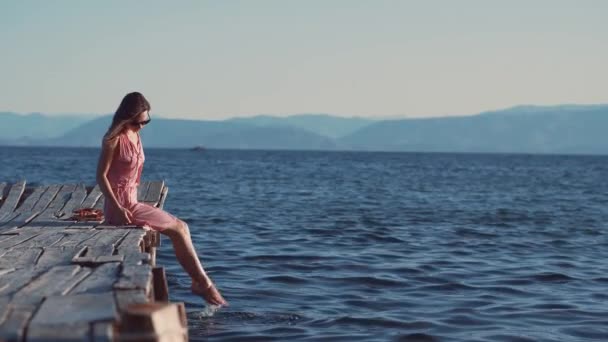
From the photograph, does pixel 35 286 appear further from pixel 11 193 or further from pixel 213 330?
pixel 11 193

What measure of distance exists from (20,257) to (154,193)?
233 inches

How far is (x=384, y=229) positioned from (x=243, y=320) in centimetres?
1143

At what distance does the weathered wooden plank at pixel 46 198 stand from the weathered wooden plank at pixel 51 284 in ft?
18.6

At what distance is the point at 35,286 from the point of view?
6.38 meters

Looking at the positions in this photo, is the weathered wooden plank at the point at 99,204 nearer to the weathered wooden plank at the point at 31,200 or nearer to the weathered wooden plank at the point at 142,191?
the weathered wooden plank at the point at 142,191

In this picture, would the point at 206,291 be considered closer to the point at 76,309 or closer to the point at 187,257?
the point at 187,257

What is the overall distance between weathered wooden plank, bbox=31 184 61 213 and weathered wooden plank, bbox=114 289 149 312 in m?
A: 6.91

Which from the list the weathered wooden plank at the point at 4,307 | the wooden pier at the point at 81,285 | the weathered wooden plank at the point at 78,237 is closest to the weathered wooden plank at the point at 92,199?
the wooden pier at the point at 81,285

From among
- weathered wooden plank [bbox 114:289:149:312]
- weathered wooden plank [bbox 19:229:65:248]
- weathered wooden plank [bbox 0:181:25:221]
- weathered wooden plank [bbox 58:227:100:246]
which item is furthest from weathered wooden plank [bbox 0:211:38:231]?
weathered wooden plank [bbox 114:289:149:312]

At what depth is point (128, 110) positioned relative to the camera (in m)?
9.27

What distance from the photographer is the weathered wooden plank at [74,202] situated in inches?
484

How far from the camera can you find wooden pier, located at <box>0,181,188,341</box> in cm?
513

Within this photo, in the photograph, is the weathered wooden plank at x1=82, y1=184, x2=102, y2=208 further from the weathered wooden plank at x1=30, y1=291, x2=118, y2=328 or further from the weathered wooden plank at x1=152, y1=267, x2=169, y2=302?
the weathered wooden plank at x1=30, y1=291, x2=118, y2=328

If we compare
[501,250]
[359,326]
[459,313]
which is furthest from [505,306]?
[501,250]
